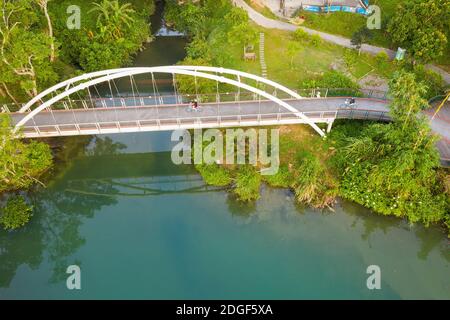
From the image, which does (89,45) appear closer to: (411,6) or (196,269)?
(196,269)

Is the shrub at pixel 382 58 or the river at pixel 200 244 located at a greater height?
the shrub at pixel 382 58

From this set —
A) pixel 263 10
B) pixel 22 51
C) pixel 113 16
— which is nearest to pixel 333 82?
pixel 263 10

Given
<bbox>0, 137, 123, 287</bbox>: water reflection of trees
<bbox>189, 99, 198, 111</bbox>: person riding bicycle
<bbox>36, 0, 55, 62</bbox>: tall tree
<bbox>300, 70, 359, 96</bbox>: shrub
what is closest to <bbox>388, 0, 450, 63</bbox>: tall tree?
<bbox>300, 70, 359, 96</bbox>: shrub

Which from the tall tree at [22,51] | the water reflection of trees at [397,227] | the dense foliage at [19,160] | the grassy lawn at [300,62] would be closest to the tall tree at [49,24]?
the tall tree at [22,51]

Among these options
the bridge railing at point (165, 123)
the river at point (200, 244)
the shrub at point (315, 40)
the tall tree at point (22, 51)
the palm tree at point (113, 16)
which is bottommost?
the river at point (200, 244)

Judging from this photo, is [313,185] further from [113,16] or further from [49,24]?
[49,24]

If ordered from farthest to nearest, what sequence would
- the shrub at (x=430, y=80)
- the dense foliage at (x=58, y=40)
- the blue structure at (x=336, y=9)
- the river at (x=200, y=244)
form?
the blue structure at (x=336, y=9)
the shrub at (x=430, y=80)
the dense foliage at (x=58, y=40)
the river at (x=200, y=244)

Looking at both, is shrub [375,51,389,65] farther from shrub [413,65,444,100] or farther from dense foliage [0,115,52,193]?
dense foliage [0,115,52,193]

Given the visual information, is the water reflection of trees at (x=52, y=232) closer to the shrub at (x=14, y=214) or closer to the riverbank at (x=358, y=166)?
the shrub at (x=14, y=214)
